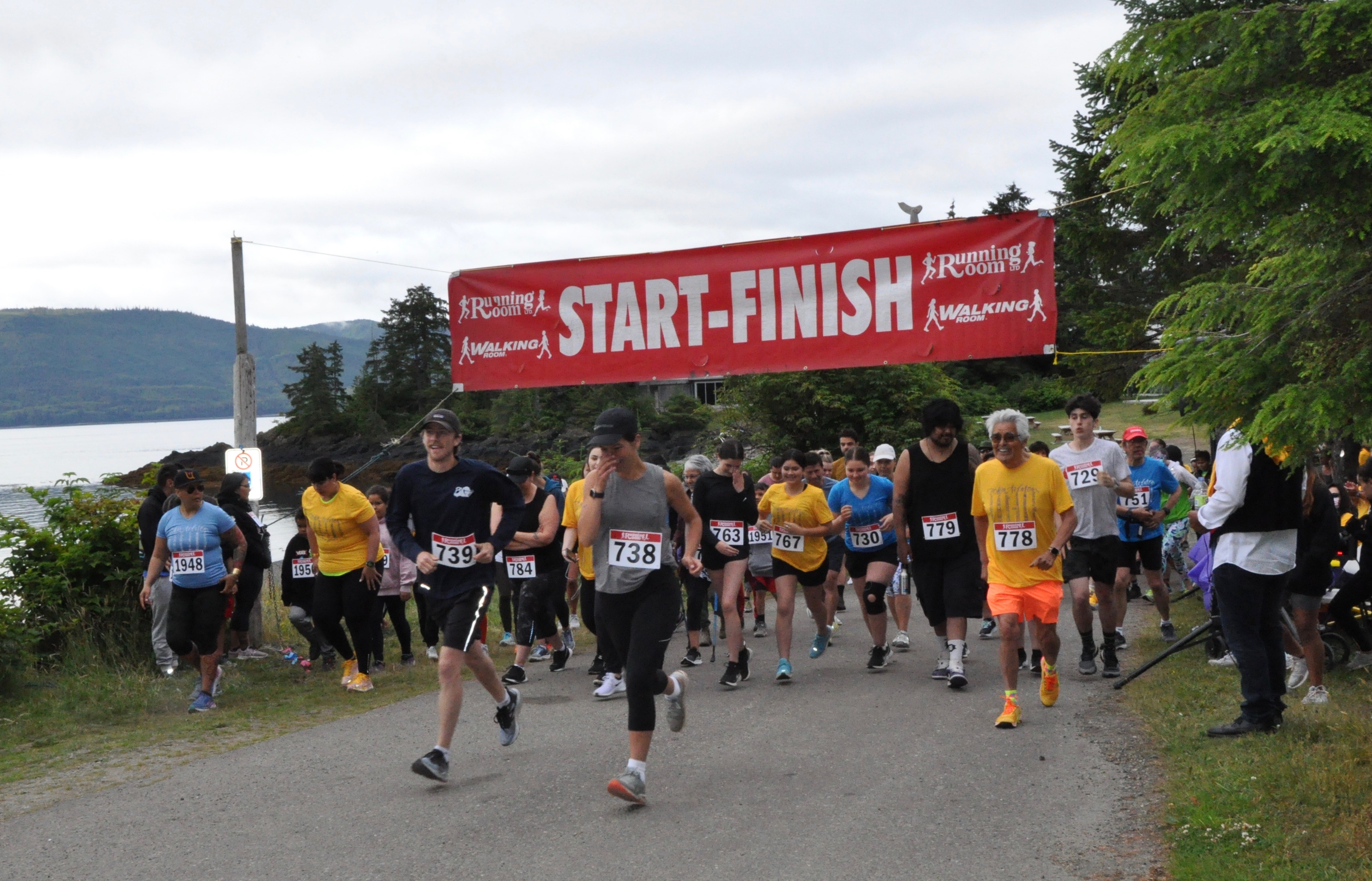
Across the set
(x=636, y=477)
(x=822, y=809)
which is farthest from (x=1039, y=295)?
(x=822, y=809)

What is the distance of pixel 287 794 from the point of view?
21.5 ft

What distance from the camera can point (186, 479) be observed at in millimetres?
9961

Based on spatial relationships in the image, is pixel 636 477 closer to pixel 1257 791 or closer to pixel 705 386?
pixel 1257 791

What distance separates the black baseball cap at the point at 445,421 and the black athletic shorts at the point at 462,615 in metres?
0.94

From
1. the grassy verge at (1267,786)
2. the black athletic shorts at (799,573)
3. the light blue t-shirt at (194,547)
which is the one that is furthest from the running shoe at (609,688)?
the grassy verge at (1267,786)

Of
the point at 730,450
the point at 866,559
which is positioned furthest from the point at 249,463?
the point at 866,559

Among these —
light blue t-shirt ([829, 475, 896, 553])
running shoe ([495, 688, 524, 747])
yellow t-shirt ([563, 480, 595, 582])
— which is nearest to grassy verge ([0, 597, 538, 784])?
yellow t-shirt ([563, 480, 595, 582])

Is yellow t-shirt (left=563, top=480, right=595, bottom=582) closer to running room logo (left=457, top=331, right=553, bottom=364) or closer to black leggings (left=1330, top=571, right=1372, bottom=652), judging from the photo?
running room logo (left=457, top=331, right=553, bottom=364)

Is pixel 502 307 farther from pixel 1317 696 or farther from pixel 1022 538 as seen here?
pixel 1317 696

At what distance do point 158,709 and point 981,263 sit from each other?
28.7ft

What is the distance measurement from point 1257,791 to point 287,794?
4.85 metres

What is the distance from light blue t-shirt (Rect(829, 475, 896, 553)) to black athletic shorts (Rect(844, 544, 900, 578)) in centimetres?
2

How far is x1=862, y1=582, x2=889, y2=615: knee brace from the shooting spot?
10000mm

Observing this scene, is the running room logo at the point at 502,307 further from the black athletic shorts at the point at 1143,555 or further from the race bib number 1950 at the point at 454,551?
the race bib number 1950 at the point at 454,551
